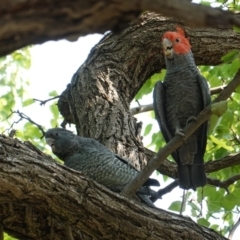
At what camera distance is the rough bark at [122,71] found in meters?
3.73

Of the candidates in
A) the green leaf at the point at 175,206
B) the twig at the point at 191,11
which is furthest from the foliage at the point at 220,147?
the twig at the point at 191,11

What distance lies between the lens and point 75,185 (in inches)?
99.6

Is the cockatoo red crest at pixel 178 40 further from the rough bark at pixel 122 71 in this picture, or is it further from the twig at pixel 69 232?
the twig at pixel 69 232

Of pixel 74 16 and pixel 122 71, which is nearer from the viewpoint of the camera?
pixel 74 16

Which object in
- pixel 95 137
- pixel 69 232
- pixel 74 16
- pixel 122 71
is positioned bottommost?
pixel 74 16

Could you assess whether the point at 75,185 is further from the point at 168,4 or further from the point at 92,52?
the point at 92,52

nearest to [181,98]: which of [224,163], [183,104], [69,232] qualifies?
[183,104]

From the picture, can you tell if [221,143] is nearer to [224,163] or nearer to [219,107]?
[224,163]

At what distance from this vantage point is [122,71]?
13.4 ft

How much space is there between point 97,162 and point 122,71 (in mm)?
1057

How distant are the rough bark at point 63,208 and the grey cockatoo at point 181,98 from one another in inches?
41.6

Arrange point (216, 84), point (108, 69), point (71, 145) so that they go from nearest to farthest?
point (71, 145), point (108, 69), point (216, 84)

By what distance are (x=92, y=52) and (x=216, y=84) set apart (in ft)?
3.74

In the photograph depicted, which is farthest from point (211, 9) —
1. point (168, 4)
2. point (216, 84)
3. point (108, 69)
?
point (216, 84)
